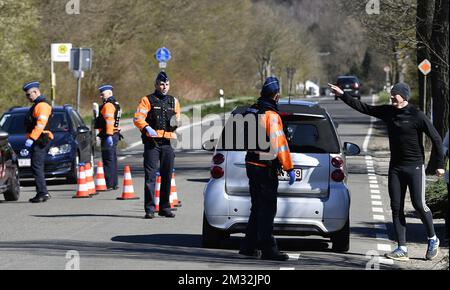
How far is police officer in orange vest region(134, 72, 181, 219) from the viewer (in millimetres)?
16234

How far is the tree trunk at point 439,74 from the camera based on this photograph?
24.8m

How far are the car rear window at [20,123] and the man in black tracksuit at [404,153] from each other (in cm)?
1178

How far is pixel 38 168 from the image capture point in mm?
19297

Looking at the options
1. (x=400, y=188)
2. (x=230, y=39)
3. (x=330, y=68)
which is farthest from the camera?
(x=330, y=68)

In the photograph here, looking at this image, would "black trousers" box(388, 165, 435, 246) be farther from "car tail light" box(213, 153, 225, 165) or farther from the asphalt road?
"car tail light" box(213, 153, 225, 165)

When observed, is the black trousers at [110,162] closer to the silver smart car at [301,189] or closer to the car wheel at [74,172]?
the car wheel at [74,172]

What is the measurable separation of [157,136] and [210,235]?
3423 mm

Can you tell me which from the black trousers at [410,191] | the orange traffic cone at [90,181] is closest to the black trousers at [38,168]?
the orange traffic cone at [90,181]

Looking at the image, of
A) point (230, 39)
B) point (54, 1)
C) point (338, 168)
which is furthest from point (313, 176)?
point (230, 39)

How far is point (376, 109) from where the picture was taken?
12.7 meters

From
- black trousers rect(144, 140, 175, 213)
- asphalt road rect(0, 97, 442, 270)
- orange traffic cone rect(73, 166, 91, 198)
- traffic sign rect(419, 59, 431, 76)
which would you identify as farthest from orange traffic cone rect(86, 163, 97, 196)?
traffic sign rect(419, 59, 431, 76)

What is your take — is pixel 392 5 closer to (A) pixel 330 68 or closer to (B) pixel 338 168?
(B) pixel 338 168

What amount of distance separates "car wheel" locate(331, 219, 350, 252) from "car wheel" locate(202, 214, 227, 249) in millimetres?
1180

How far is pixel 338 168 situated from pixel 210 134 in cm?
2970
